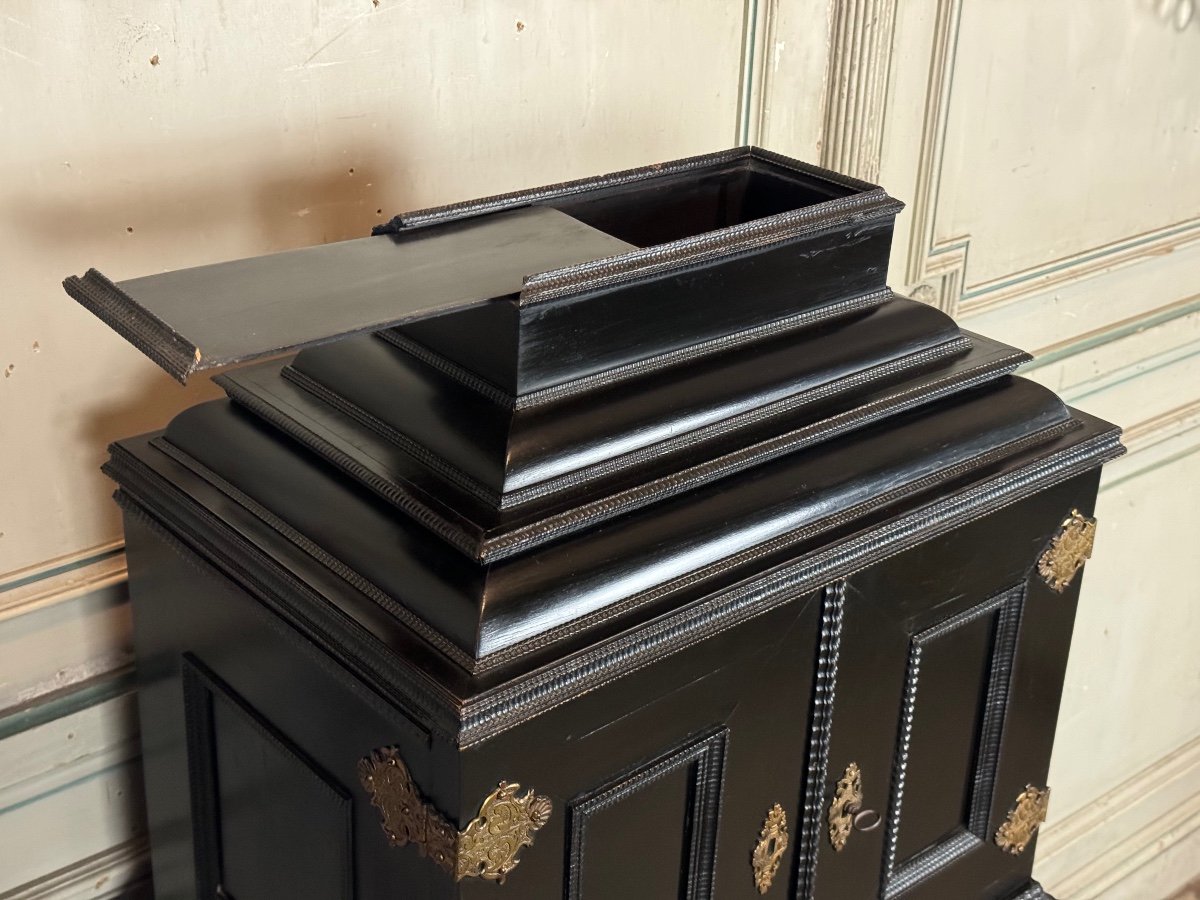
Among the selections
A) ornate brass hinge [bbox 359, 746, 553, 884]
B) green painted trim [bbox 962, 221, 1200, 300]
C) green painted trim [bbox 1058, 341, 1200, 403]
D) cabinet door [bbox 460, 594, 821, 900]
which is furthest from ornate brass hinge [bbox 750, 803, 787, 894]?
green painted trim [bbox 1058, 341, 1200, 403]

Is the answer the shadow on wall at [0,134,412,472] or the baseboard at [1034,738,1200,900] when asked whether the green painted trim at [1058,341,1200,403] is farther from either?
the shadow on wall at [0,134,412,472]

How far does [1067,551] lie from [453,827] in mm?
477

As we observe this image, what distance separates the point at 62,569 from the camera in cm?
95

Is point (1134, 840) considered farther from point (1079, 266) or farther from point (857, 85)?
point (857, 85)

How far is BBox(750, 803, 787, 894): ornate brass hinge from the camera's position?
2.76 ft

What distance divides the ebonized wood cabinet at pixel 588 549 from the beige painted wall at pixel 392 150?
0.09 metres

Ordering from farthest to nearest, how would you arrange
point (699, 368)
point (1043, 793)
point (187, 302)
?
point (1043, 793) < point (699, 368) < point (187, 302)

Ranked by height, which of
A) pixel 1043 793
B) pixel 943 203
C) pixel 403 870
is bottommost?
pixel 1043 793

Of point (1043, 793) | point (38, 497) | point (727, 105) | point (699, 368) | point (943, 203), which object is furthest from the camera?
A: point (943, 203)

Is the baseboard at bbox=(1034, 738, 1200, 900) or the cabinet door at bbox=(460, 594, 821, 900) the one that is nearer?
the cabinet door at bbox=(460, 594, 821, 900)

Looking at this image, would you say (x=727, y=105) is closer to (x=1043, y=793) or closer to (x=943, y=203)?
(x=943, y=203)

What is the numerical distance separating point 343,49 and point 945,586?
51 cm

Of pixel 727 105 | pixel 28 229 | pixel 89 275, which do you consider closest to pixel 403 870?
pixel 89 275

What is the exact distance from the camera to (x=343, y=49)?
95cm
